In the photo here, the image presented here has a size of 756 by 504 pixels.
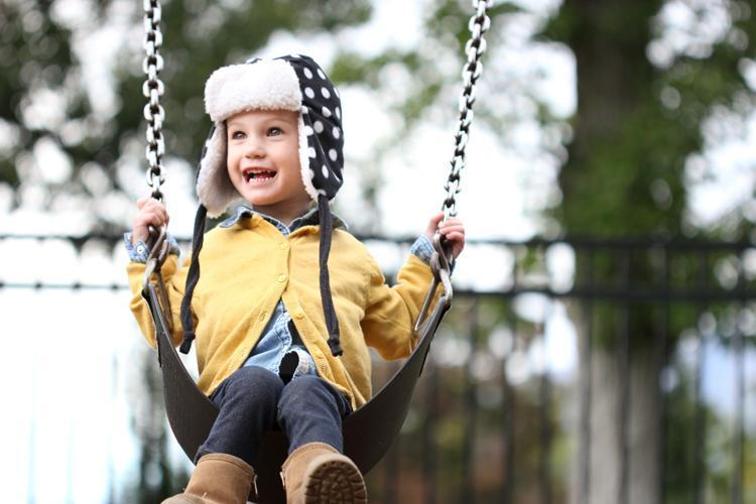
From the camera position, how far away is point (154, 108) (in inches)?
130

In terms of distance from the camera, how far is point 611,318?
820 centimetres

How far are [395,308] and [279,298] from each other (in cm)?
38

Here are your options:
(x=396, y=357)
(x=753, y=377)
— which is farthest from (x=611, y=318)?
(x=753, y=377)

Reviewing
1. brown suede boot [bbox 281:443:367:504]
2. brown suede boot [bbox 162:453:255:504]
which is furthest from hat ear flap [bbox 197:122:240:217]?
brown suede boot [bbox 281:443:367:504]

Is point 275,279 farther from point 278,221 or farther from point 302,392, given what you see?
point 302,392

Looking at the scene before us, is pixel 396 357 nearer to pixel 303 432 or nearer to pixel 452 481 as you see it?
pixel 303 432

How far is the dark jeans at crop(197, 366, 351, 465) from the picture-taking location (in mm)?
2891

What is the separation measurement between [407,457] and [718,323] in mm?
10172

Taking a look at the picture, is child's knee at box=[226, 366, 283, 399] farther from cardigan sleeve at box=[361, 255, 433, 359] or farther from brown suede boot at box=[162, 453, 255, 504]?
cardigan sleeve at box=[361, 255, 433, 359]

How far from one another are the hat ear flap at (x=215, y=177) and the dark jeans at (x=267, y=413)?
0.53 meters

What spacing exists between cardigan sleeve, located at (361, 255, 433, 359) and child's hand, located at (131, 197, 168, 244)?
51 cm

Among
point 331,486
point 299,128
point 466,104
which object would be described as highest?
point 466,104

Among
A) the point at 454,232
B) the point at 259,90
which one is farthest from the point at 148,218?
the point at 454,232

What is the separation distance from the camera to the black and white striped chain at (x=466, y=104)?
3.43 meters
